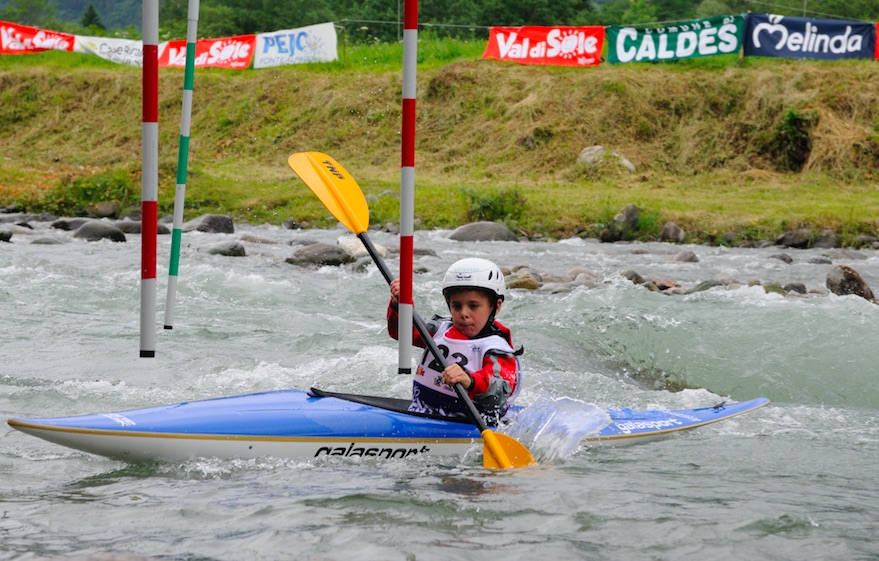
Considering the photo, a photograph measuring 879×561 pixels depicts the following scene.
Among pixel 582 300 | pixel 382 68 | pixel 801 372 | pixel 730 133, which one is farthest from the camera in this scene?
pixel 382 68

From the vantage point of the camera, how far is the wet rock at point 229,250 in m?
10.9

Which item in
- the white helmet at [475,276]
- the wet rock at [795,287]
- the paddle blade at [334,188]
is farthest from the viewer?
the wet rock at [795,287]

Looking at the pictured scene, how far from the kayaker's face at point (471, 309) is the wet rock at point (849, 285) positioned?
498 cm

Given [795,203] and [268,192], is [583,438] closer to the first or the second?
[795,203]

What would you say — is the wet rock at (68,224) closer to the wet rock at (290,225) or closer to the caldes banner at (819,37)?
the wet rock at (290,225)

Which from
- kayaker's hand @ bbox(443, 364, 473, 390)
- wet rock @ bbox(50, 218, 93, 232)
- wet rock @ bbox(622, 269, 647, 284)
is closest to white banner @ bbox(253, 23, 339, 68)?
wet rock @ bbox(50, 218, 93, 232)

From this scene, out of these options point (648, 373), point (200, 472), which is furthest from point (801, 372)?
point (200, 472)

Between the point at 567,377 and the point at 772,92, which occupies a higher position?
the point at 772,92

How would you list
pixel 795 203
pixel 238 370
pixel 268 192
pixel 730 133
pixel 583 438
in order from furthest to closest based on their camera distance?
pixel 730 133
pixel 268 192
pixel 795 203
pixel 238 370
pixel 583 438

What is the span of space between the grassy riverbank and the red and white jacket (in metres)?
8.30

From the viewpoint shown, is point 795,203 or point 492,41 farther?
point 492,41

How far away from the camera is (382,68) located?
21234 millimetres

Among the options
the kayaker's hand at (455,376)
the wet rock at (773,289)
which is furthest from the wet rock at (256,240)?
the kayaker's hand at (455,376)

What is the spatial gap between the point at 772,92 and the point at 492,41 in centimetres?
527
